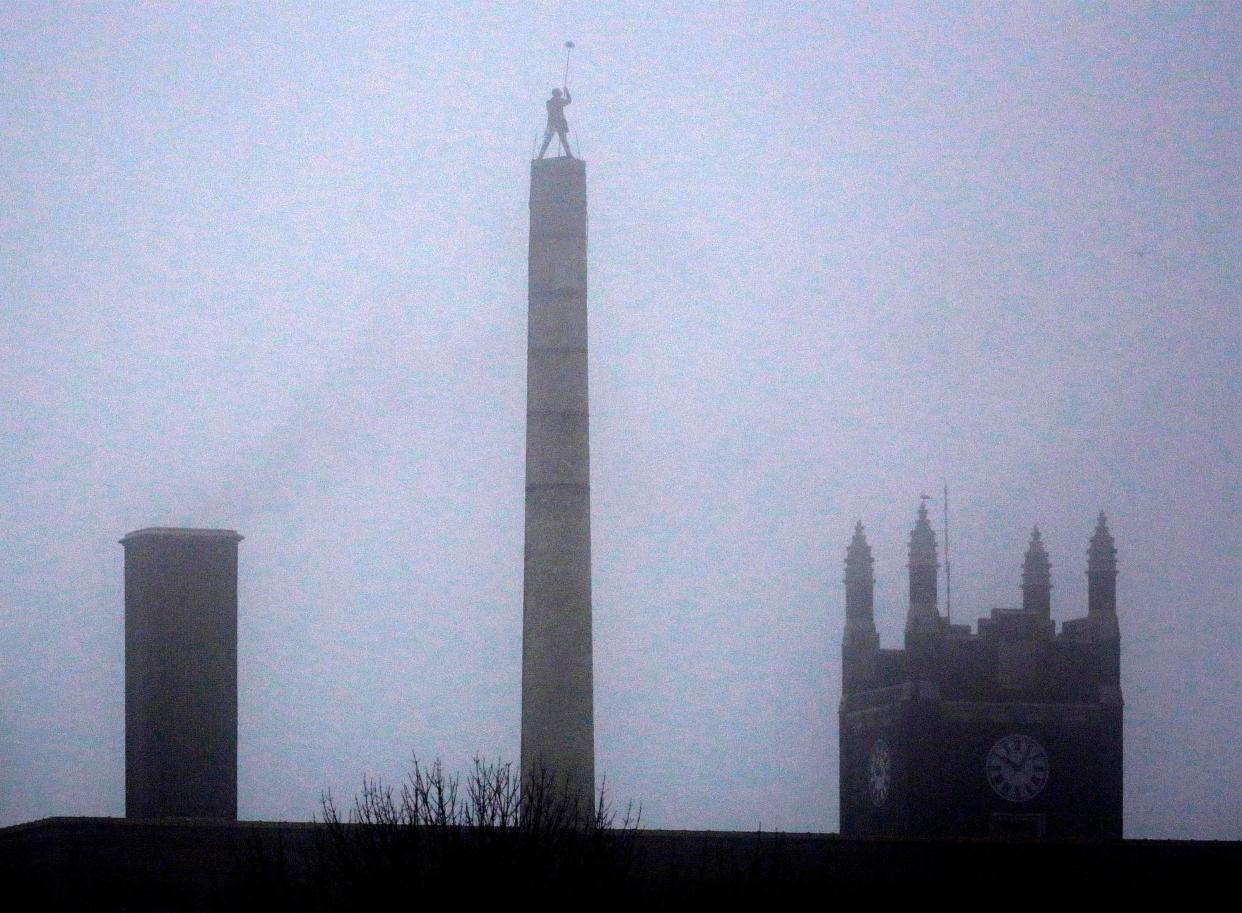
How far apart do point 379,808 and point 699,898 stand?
4.12 m

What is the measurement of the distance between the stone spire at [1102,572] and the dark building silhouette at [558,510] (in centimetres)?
2007

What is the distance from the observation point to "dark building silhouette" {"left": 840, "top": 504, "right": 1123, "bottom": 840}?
50562 millimetres

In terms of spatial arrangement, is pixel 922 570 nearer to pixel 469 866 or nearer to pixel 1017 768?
pixel 1017 768

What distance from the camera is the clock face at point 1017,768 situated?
167 ft

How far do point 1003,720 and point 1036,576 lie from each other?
3597mm

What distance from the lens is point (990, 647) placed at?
52156 mm

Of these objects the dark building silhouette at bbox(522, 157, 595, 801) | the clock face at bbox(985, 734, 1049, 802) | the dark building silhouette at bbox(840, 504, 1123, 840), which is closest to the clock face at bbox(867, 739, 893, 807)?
the dark building silhouette at bbox(840, 504, 1123, 840)

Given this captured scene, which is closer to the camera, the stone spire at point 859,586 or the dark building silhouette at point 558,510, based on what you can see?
the dark building silhouette at point 558,510

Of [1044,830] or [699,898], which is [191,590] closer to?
[699,898]

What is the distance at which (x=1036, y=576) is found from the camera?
5322 cm

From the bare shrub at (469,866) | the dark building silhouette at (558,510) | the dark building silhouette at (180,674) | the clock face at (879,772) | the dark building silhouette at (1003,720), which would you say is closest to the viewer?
the bare shrub at (469,866)

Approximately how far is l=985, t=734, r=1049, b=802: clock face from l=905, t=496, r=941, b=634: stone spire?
10.7 ft

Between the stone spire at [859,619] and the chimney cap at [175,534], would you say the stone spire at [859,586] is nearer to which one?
the stone spire at [859,619]

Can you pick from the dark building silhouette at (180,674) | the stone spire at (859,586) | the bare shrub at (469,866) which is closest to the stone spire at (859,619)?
the stone spire at (859,586)
